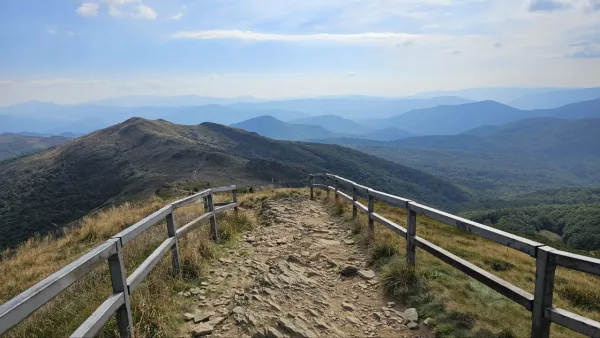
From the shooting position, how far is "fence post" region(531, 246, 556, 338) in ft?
12.2

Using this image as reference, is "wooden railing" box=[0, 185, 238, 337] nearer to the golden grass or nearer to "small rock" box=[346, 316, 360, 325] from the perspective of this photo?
the golden grass

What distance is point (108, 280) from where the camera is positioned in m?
6.21

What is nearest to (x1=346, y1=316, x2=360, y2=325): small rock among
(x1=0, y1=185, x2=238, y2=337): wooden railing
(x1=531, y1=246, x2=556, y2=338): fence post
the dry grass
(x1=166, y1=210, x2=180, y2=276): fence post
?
the dry grass

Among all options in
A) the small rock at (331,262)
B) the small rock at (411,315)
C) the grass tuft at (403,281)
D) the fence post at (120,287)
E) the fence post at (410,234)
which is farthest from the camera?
the small rock at (331,262)

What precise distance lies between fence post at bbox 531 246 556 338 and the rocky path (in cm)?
141

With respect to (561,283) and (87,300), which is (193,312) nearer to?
(87,300)

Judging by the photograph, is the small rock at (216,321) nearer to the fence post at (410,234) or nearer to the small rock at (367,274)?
the small rock at (367,274)

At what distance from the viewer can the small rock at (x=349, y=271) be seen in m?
7.42

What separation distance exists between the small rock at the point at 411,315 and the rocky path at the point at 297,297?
0.01 meters

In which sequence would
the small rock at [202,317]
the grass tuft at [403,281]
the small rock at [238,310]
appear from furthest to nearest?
1. the grass tuft at [403,281]
2. the small rock at [238,310]
3. the small rock at [202,317]

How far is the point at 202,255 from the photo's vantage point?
8062 mm

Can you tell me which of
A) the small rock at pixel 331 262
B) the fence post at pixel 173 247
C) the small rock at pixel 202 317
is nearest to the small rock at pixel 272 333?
the small rock at pixel 202 317

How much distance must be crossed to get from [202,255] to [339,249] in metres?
3.31

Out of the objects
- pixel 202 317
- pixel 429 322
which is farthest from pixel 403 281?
pixel 202 317
